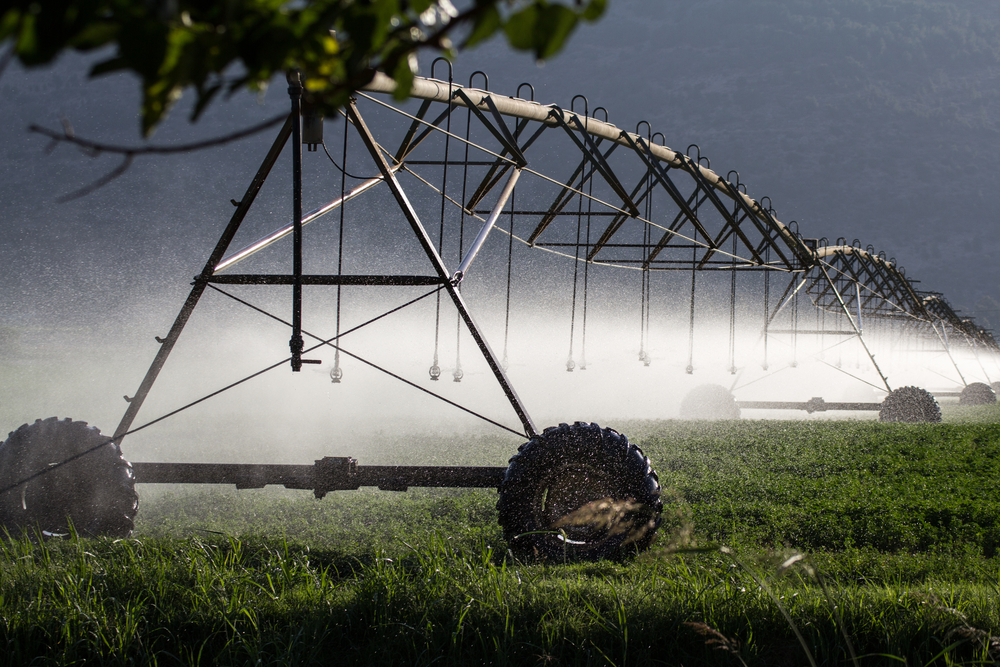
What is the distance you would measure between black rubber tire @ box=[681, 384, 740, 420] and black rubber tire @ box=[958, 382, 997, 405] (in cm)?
870

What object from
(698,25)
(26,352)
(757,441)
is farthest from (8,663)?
(698,25)

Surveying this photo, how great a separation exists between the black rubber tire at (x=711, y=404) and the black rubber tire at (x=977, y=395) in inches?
343

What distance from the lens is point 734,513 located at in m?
6.65

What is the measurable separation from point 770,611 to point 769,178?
335ft

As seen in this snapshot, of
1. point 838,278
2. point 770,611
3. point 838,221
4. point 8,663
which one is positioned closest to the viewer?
point 8,663

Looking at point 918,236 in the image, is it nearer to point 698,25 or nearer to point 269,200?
point 698,25

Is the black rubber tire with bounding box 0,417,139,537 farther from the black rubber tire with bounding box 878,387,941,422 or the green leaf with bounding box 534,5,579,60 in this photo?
the black rubber tire with bounding box 878,387,941,422

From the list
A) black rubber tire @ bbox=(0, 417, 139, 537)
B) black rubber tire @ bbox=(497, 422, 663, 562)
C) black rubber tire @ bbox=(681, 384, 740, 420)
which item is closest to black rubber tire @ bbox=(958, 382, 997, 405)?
black rubber tire @ bbox=(681, 384, 740, 420)

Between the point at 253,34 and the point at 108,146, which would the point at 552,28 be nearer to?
the point at 253,34

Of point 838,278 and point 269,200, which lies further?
point 269,200

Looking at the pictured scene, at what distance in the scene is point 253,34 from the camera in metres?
1.22

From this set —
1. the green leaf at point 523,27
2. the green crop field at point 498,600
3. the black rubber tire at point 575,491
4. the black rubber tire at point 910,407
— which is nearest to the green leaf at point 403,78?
the green leaf at point 523,27

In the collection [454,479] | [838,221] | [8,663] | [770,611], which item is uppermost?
[838,221]

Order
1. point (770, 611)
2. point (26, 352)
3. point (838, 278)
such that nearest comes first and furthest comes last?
point (770, 611) < point (838, 278) < point (26, 352)
